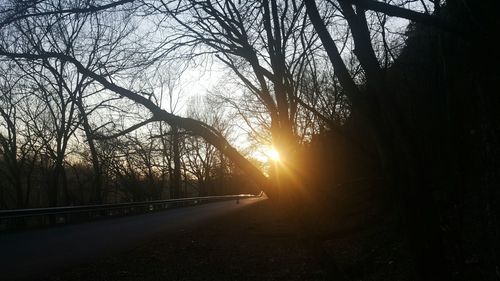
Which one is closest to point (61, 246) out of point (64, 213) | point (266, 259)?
point (266, 259)

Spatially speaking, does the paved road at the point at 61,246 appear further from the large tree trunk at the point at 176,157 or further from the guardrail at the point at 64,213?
the large tree trunk at the point at 176,157

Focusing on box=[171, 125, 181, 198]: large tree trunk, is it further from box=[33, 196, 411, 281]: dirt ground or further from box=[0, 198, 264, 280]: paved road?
box=[0, 198, 264, 280]: paved road

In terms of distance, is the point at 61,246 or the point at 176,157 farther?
the point at 176,157

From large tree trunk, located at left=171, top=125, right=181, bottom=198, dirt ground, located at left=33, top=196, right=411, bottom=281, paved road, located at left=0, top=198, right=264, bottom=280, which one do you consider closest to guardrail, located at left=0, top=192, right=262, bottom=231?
paved road, located at left=0, top=198, right=264, bottom=280

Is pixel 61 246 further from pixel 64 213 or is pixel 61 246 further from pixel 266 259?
pixel 64 213

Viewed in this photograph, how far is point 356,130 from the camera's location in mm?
14961

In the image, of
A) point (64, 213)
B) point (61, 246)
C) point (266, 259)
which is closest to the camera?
point (266, 259)

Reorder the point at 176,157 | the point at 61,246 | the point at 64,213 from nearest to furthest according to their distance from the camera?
the point at 61,246
the point at 176,157
the point at 64,213

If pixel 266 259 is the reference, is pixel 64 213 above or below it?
above

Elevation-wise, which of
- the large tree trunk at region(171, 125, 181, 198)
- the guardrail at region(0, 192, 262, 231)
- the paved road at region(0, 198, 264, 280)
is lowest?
the paved road at region(0, 198, 264, 280)

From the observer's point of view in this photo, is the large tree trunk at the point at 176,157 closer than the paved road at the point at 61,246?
Yes

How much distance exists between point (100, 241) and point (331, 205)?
7.74 meters

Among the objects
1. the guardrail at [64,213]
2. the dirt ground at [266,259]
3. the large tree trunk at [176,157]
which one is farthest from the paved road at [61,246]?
the large tree trunk at [176,157]

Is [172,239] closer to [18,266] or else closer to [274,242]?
[274,242]
